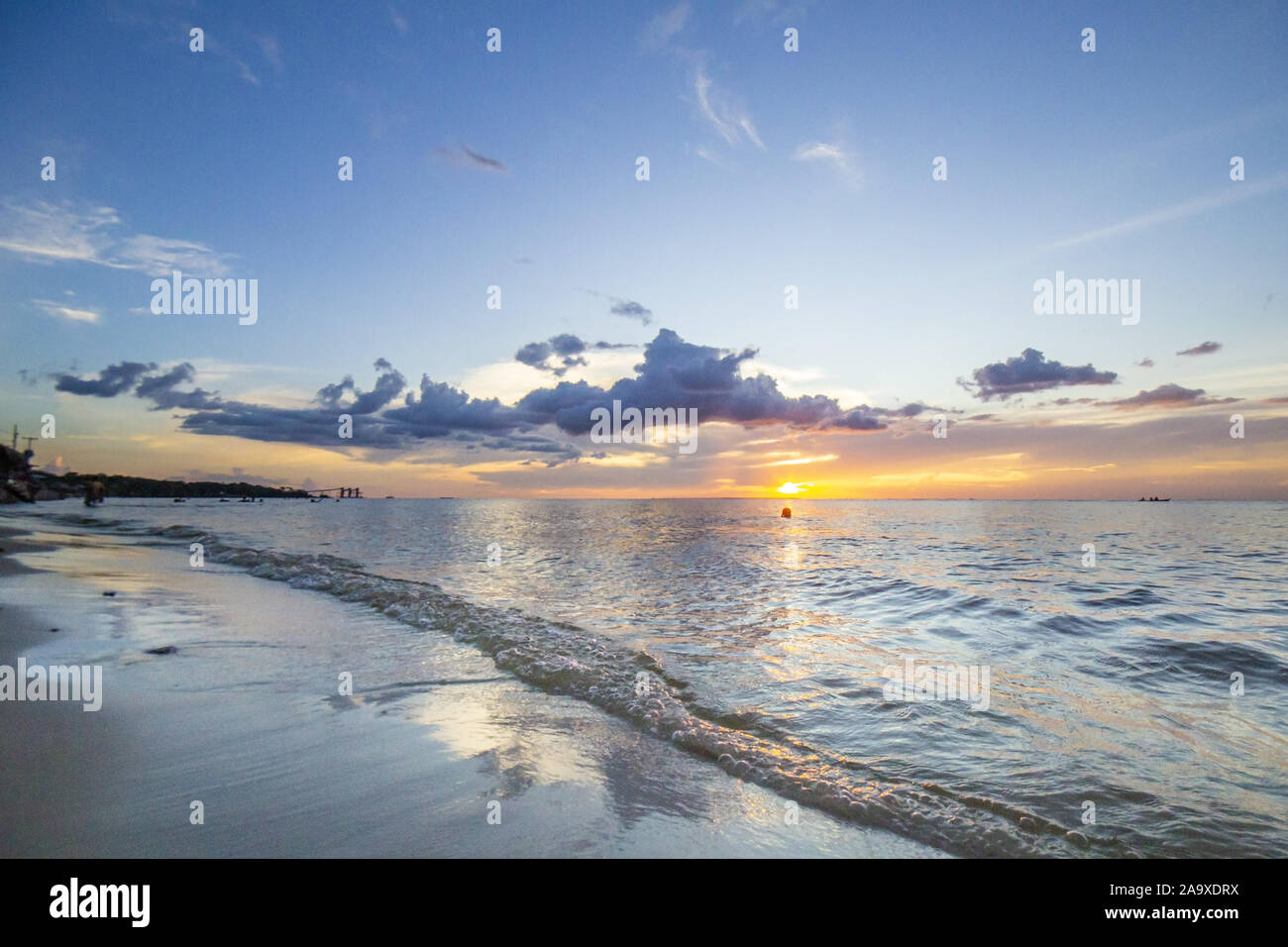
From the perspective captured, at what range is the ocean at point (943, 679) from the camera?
6.10m

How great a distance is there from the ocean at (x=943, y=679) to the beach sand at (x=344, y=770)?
2.65ft

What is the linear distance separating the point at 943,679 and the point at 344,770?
9422 millimetres

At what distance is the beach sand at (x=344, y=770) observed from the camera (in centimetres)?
482

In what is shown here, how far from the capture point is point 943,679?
10.6 meters

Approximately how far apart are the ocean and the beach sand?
81 centimetres

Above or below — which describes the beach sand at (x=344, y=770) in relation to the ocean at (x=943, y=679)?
above

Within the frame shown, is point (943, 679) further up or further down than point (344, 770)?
further down

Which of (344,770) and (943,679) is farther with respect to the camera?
(943,679)

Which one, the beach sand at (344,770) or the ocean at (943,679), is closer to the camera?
the beach sand at (344,770)

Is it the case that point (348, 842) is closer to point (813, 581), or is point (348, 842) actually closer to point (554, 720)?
point (554, 720)

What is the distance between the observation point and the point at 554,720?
27.0 ft

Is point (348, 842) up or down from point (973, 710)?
up
